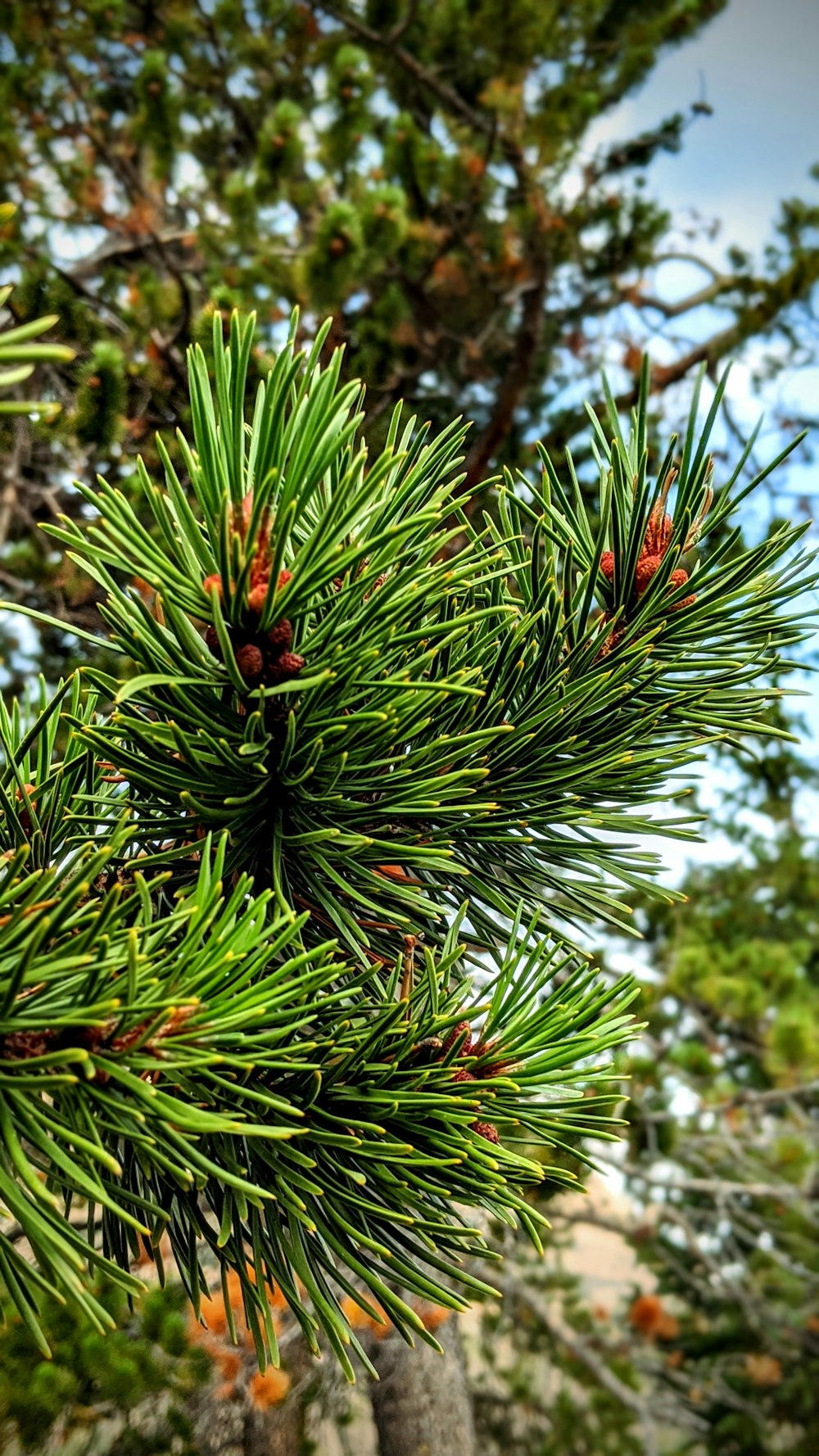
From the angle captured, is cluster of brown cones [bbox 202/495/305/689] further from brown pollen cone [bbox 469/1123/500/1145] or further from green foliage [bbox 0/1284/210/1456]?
green foliage [bbox 0/1284/210/1456]

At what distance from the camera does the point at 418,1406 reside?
93 centimetres

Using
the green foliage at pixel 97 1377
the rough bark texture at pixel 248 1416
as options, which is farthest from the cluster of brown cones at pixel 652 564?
the rough bark texture at pixel 248 1416

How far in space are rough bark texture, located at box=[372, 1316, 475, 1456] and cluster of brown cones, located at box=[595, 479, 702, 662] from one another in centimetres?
82

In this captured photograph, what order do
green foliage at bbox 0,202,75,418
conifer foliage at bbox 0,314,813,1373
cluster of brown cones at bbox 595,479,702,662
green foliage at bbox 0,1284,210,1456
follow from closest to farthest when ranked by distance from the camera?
green foliage at bbox 0,202,75,418 → conifer foliage at bbox 0,314,813,1373 → cluster of brown cones at bbox 595,479,702,662 → green foliage at bbox 0,1284,210,1456

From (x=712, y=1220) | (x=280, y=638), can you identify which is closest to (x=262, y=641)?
(x=280, y=638)

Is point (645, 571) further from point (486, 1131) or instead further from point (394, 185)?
point (394, 185)

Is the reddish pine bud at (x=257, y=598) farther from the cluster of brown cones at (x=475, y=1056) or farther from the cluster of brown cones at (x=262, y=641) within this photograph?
the cluster of brown cones at (x=475, y=1056)

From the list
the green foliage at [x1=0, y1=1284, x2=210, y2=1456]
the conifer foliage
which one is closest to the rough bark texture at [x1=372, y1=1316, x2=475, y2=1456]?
the green foliage at [x1=0, y1=1284, x2=210, y2=1456]

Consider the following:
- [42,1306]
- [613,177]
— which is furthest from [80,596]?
[613,177]

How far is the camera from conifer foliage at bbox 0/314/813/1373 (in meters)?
0.30

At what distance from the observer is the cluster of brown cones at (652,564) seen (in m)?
0.46

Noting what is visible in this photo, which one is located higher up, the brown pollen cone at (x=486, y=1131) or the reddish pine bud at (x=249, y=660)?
the reddish pine bud at (x=249, y=660)

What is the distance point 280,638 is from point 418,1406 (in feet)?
2.97

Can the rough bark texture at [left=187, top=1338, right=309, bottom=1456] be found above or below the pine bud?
below
